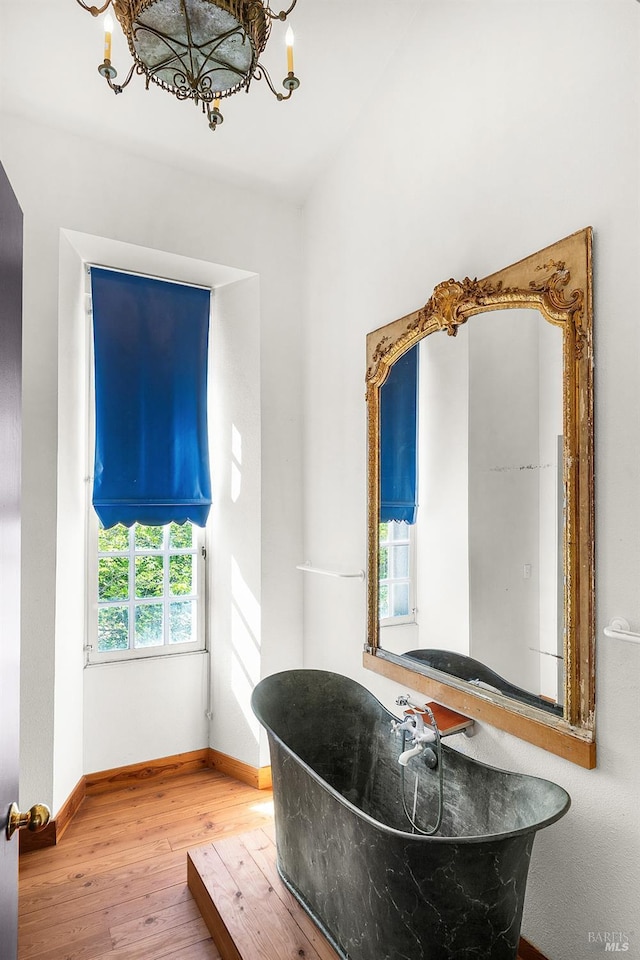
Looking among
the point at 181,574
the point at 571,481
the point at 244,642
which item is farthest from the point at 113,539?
the point at 571,481

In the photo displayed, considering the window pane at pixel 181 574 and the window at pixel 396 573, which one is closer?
the window at pixel 396 573

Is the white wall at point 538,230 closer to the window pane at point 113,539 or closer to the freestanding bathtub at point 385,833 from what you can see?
the freestanding bathtub at point 385,833

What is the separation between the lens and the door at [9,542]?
0.90 metres

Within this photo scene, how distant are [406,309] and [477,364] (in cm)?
49

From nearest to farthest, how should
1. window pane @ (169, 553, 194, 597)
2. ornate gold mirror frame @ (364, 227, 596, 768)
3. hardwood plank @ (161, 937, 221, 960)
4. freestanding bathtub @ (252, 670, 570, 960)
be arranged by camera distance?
freestanding bathtub @ (252, 670, 570, 960), ornate gold mirror frame @ (364, 227, 596, 768), hardwood plank @ (161, 937, 221, 960), window pane @ (169, 553, 194, 597)

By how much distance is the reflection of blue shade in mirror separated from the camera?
7.08 ft

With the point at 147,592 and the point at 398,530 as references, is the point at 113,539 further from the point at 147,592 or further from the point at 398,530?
the point at 398,530

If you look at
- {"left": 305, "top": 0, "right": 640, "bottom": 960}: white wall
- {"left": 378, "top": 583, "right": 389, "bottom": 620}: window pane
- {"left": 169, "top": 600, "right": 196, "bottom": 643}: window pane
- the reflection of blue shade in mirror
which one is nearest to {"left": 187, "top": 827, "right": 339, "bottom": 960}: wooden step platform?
{"left": 305, "top": 0, "right": 640, "bottom": 960}: white wall

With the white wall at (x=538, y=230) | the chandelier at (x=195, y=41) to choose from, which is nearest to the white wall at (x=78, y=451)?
the white wall at (x=538, y=230)

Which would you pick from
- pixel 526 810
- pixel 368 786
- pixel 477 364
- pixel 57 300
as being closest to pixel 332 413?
pixel 477 364

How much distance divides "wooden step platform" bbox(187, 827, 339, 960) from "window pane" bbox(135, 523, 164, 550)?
1.43m

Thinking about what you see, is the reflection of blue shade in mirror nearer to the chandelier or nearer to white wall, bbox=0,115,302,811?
white wall, bbox=0,115,302,811

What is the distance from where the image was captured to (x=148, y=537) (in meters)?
2.96

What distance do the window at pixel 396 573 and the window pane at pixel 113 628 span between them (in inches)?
55.2
